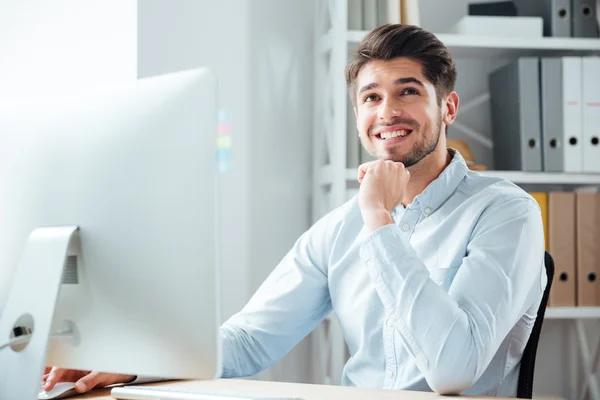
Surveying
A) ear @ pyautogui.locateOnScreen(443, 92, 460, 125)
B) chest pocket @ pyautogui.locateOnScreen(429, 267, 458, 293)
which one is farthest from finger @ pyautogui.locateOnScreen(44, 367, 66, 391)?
ear @ pyautogui.locateOnScreen(443, 92, 460, 125)

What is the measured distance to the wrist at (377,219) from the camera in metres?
1.46

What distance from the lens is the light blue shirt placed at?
1.34m

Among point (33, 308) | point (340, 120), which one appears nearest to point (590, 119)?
point (340, 120)

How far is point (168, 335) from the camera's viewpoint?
36.2 inches

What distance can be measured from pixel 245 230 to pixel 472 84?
38.8 inches

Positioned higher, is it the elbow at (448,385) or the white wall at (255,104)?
the white wall at (255,104)

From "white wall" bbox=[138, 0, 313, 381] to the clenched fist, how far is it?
1087 millimetres

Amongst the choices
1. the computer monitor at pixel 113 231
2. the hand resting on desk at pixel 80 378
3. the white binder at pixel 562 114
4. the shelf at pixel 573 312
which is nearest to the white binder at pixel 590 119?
the white binder at pixel 562 114

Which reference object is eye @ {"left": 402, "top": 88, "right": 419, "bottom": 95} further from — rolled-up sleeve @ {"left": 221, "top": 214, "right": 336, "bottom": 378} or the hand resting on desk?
the hand resting on desk

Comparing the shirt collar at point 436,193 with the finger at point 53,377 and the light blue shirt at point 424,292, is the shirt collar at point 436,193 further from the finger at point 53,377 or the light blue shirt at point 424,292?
the finger at point 53,377

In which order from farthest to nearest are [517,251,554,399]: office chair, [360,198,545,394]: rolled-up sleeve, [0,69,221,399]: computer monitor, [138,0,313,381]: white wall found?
[138,0,313,381]: white wall, [517,251,554,399]: office chair, [360,198,545,394]: rolled-up sleeve, [0,69,221,399]: computer monitor

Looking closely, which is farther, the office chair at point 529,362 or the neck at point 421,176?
the neck at point 421,176

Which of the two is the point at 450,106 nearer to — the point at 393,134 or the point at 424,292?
the point at 393,134

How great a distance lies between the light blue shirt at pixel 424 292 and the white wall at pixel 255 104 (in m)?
0.89
